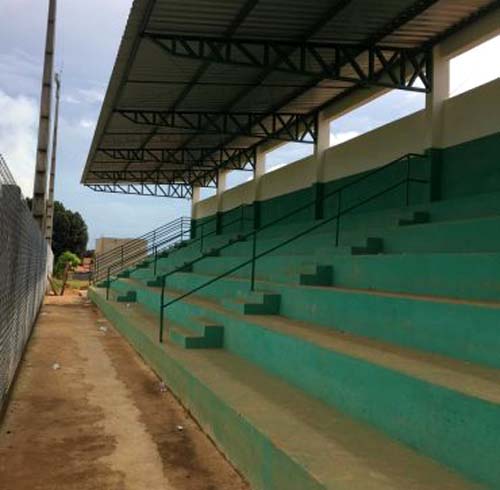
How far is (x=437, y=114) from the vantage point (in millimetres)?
12219

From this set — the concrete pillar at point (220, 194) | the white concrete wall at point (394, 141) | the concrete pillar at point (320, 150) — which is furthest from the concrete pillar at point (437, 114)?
the concrete pillar at point (220, 194)

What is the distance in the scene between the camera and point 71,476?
16.3 ft

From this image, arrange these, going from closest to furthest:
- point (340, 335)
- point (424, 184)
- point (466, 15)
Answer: point (340, 335) → point (466, 15) → point (424, 184)

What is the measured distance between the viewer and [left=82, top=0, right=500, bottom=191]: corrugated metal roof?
10.4m

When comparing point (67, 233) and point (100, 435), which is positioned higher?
point (67, 233)

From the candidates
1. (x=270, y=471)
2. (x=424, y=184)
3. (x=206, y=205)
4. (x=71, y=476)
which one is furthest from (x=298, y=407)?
(x=206, y=205)

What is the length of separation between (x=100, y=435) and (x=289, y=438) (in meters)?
2.60

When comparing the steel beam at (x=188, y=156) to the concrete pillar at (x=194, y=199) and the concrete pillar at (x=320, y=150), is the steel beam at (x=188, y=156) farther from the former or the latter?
the concrete pillar at (x=194, y=199)

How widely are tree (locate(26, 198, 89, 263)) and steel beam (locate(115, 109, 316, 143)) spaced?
50737 mm

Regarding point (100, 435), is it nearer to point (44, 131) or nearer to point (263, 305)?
point (263, 305)

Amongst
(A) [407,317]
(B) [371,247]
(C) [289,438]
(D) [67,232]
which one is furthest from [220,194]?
(D) [67,232]

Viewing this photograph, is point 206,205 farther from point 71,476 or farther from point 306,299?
point 71,476

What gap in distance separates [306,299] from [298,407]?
8.41 ft

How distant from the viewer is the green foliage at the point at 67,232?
218 feet
